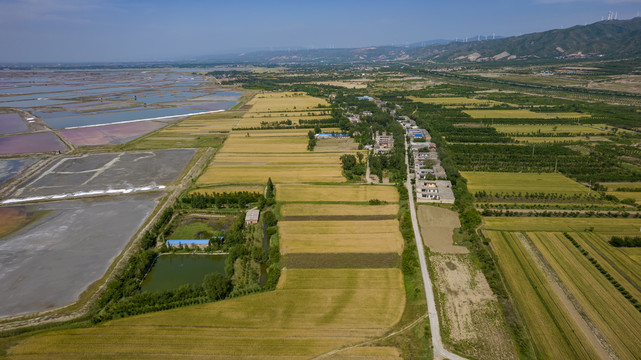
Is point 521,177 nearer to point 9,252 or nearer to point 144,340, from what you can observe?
point 144,340

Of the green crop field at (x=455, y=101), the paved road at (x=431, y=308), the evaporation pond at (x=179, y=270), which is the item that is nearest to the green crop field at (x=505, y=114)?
the green crop field at (x=455, y=101)

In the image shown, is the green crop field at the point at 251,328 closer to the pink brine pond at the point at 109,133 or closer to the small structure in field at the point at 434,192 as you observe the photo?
the small structure in field at the point at 434,192

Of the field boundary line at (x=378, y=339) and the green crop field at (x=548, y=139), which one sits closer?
the field boundary line at (x=378, y=339)

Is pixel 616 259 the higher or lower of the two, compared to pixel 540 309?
higher

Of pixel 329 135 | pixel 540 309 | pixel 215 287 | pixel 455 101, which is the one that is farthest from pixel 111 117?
pixel 455 101

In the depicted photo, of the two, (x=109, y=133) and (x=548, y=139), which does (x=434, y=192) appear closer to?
(x=548, y=139)

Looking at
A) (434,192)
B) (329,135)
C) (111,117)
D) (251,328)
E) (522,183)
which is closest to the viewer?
(251,328)
